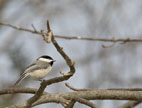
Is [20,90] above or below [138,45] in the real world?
above

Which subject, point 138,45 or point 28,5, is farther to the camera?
point 28,5

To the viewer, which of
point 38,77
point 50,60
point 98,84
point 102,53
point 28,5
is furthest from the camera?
point 28,5

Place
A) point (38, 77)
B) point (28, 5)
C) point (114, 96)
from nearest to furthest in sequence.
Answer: point (114, 96) → point (38, 77) → point (28, 5)

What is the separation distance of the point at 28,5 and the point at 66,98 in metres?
5.39

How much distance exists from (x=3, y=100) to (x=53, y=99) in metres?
1.57

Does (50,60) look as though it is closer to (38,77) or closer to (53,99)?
(38,77)

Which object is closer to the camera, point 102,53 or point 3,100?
point 3,100

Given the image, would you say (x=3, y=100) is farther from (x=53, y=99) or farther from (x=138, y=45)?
(x=138, y=45)

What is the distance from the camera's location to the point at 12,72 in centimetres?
633

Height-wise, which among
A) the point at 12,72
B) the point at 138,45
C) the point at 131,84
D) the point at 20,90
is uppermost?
the point at 20,90

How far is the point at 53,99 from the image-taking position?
295cm

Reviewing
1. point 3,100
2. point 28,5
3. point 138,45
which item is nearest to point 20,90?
point 3,100

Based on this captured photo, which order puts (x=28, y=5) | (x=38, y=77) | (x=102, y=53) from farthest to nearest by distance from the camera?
(x=28, y=5), (x=102, y=53), (x=38, y=77)

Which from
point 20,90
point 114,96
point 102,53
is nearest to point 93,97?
point 114,96
